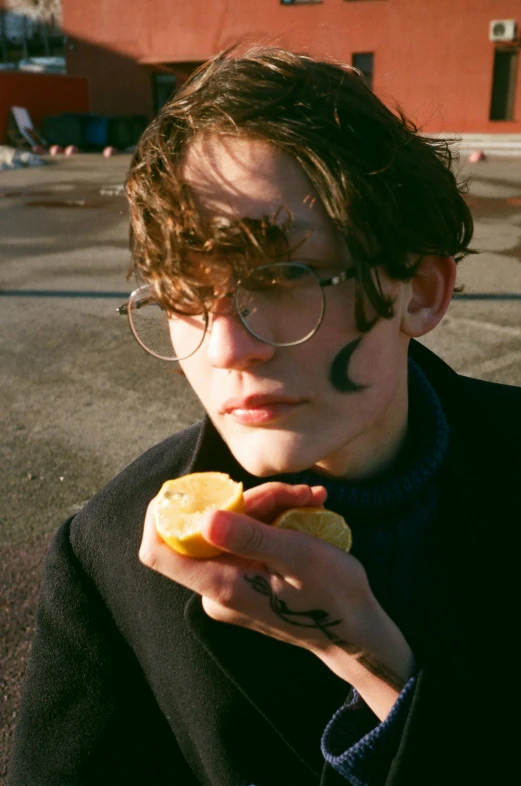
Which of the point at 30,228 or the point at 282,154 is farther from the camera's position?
the point at 30,228

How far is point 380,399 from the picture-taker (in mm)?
1751

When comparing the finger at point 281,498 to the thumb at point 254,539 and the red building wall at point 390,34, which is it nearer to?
the thumb at point 254,539

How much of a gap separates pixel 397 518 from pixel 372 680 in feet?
1.45

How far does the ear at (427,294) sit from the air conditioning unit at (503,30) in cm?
2948

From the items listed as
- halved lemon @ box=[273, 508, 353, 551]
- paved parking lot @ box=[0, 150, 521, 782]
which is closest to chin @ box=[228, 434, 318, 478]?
halved lemon @ box=[273, 508, 353, 551]

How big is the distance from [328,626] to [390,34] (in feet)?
102

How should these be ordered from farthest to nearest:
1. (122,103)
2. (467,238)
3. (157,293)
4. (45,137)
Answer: (122,103) < (45,137) < (467,238) < (157,293)

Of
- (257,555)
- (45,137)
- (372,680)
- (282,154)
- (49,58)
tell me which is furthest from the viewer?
(49,58)

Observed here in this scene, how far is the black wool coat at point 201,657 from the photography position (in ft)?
5.40

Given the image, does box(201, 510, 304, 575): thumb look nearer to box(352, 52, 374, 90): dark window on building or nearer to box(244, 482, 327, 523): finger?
box(244, 482, 327, 523): finger

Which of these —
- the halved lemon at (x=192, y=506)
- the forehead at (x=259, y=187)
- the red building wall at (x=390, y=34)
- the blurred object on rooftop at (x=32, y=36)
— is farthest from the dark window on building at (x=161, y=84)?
the halved lemon at (x=192, y=506)

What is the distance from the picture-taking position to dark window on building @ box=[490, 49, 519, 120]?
28.6m

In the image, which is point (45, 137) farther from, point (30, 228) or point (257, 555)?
point (257, 555)

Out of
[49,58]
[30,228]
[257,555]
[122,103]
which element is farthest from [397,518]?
[49,58]
